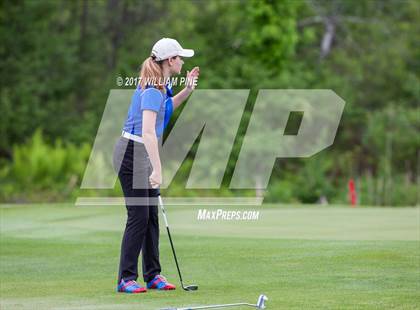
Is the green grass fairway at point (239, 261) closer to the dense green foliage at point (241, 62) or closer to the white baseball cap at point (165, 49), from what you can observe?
the white baseball cap at point (165, 49)

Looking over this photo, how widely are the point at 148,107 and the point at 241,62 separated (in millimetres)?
25858

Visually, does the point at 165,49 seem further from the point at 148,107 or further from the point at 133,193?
the point at 133,193

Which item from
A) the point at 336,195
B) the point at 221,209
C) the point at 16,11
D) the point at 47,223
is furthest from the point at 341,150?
the point at 47,223

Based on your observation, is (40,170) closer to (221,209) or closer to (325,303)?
(221,209)

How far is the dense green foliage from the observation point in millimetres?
32469

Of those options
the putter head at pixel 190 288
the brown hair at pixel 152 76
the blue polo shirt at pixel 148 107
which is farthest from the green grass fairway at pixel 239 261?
the brown hair at pixel 152 76

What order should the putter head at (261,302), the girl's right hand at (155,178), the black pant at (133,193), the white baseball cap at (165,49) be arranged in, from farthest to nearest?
1. the black pant at (133,193)
2. the white baseball cap at (165,49)
3. the girl's right hand at (155,178)
4. the putter head at (261,302)

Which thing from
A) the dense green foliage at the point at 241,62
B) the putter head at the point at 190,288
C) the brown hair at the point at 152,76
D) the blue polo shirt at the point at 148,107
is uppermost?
the dense green foliage at the point at 241,62

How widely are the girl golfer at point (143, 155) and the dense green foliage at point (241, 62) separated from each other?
19457mm

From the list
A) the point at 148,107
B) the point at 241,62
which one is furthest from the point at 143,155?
the point at 241,62

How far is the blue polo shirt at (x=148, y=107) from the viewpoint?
8.18 m

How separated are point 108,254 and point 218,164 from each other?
1962 cm

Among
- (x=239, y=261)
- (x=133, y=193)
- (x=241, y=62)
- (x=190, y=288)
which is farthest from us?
(x=241, y=62)

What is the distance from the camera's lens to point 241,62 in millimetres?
33812
